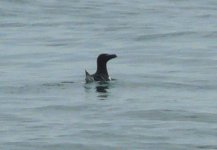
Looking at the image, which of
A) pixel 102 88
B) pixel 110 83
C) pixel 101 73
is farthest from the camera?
pixel 101 73

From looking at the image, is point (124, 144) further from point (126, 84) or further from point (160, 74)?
point (160, 74)

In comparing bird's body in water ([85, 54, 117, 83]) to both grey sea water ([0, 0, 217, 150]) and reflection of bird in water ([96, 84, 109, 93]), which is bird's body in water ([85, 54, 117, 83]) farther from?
reflection of bird in water ([96, 84, 109, 93])

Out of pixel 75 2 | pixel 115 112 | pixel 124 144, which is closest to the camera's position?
pixel 124 144

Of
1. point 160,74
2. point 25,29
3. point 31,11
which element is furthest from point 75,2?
point 160,74

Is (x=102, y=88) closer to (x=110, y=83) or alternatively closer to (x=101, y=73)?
(x=110, y=83)

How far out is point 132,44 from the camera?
3691 cm

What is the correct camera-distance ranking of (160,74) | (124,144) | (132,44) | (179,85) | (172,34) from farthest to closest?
(172,34), (132,44), (160,74), (179,85), (124,144)

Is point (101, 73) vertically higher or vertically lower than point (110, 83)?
higher

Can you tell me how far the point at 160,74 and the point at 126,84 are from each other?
197 cm

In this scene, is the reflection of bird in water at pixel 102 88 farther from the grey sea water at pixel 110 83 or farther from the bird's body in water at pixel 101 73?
the bird's body in water at pixel 101 73

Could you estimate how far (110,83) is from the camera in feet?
87.5

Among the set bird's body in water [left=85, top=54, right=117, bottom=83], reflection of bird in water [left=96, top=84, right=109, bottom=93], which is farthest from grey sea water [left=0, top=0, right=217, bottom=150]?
bird's body in water [left=85, top=54, right=117, bottom=83]

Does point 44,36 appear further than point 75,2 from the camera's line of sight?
No

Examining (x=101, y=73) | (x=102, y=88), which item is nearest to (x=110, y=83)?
(x=101, y=73)
